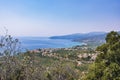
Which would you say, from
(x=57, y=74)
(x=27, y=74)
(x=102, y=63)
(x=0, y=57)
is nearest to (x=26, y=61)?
(x=27, y=74)

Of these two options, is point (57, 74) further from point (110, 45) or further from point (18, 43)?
point (110, 45)

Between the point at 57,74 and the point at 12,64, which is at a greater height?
the point at 12,64

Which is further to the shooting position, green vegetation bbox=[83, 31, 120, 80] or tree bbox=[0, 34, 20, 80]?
tree bbox=[0, 34, 20, 80]

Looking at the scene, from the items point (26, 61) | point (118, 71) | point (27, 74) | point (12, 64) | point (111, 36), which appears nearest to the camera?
point (118, 71)

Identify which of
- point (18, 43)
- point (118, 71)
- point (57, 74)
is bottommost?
point (57, 74)

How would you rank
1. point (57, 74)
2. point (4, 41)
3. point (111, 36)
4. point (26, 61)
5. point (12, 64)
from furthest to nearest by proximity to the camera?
point (57, 74) → point (26, 61) → point (12, 64) → point (4, 41) → point (111, 36)

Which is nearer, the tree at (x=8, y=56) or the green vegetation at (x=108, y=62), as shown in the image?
the green vegetation at (x=108, y=62)

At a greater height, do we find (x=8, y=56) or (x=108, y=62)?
(x=108, y=62)

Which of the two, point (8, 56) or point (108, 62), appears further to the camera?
point (8, 56)
